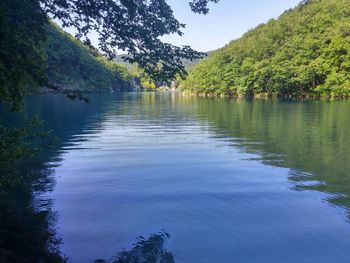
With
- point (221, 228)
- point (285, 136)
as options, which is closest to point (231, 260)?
point (221, 228)

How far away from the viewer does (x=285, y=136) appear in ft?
108

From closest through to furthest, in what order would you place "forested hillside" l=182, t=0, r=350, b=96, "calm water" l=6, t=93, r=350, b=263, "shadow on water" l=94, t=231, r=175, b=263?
"shadow on water" l=94, t=231, r=175, b=263, "calm water" l=6, t=93, r=350, b=263, "forested hillside" l=182, t=0, r=350, b=96

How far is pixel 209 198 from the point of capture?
1520 cm

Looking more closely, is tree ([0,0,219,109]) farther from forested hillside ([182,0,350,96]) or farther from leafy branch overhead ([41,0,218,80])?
forested hillside ([182,0,350,96])

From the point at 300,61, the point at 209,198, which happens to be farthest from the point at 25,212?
the point at 300,61

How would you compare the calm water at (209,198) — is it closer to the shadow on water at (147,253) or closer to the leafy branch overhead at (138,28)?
the shadow on water at (147,253)

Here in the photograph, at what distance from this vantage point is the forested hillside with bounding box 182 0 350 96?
11083 cm

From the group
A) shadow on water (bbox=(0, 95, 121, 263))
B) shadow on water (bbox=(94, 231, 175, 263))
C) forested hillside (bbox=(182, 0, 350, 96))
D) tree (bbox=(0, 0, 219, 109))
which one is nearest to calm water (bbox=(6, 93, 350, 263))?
shadow on water (bbox=(94, 231, 175, 263))

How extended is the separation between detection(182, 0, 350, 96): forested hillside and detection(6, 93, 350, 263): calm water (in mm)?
89443

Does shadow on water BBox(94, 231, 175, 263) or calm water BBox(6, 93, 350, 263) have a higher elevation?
shadow on water BBox(94, 231, 175, 263)

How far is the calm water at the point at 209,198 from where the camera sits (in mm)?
10609

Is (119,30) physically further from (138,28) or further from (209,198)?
(209,198)

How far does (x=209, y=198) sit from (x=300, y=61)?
11884cm

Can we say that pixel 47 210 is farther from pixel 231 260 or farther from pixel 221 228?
pixel 231 260
